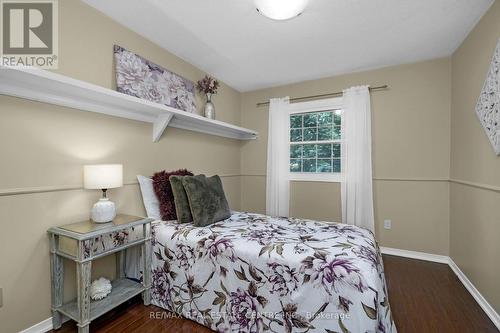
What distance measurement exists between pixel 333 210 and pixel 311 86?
1.83 metres

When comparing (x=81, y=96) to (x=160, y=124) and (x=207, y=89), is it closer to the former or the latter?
(x=160, y=124)

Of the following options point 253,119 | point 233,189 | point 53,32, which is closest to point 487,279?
point 233,189

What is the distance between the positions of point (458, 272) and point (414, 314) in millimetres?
1068

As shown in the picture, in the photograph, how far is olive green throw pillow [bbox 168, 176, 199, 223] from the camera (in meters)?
2.06

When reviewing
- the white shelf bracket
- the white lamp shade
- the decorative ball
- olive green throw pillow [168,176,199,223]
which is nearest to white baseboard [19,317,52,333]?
the decorative ball

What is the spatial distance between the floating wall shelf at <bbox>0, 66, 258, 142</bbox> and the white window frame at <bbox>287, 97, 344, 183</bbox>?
5.01 feet

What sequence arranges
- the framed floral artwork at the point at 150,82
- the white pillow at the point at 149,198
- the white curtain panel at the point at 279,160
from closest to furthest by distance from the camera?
the framed floral artwork at the point at 150,82 → the white pillow at the point at 149,198 → the white curtain panel at the point at 279,160

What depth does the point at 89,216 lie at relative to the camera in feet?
5.88

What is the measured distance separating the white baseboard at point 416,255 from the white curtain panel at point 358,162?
36 cm

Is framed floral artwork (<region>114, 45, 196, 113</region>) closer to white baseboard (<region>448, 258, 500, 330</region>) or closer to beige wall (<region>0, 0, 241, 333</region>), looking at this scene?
beige wall (<region>0, 0, 241, 333</region>)

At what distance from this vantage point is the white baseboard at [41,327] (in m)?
1.48

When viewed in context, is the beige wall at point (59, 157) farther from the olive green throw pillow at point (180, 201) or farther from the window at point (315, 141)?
the window at point (315, 141)

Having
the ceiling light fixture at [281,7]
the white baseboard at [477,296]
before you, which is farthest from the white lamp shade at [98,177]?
the white baseboard at [477,296]

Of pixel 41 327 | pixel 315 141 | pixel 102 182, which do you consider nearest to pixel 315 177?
pixel 315 141
